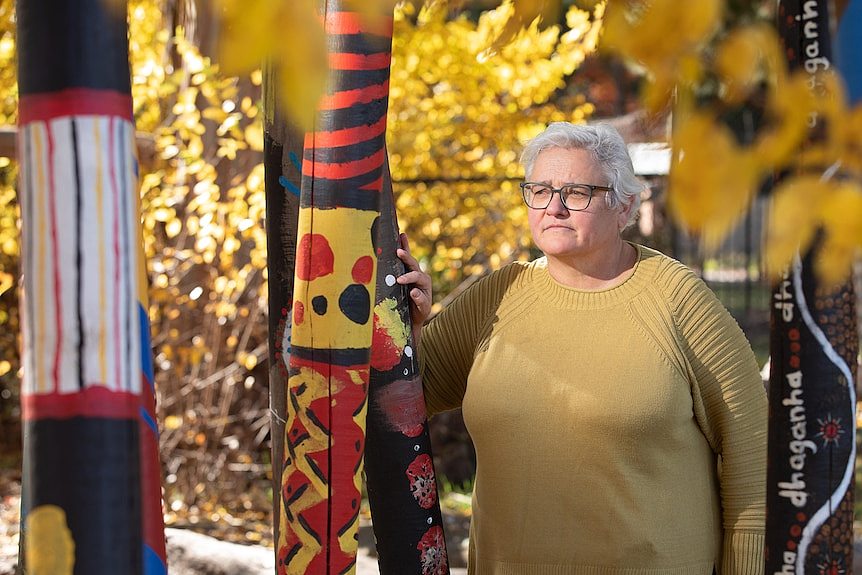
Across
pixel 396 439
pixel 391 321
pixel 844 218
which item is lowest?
pixel 396 439

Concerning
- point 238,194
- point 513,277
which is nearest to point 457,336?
point 513,277

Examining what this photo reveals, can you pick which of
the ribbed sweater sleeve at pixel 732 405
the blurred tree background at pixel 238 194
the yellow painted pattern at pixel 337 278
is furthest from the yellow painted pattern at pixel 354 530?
the blurred tree background at pixel 238 194

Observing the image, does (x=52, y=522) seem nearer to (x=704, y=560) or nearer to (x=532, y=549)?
(x=532, y=549)

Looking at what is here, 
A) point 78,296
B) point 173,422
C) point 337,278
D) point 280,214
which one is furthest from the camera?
point 173,422

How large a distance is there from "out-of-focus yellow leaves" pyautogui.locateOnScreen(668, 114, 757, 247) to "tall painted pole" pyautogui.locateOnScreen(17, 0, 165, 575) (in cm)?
74

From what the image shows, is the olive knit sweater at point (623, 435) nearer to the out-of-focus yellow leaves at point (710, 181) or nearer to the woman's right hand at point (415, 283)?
the woman's right hand at point (415, 283)

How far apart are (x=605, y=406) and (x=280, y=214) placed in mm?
830

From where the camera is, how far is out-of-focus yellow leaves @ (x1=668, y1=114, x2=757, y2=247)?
97 cm

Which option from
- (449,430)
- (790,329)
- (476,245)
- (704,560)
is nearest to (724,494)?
(704,560)

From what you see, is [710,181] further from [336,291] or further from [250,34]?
[336,291]

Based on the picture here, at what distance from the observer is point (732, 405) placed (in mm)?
2512

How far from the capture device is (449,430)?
6.86 meters

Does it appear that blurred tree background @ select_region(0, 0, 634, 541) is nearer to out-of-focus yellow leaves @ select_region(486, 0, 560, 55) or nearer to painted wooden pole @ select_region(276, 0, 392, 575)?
painted wooden pole @ select_region(276, 0, 392, 575)

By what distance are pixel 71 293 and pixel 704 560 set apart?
5.57ft
